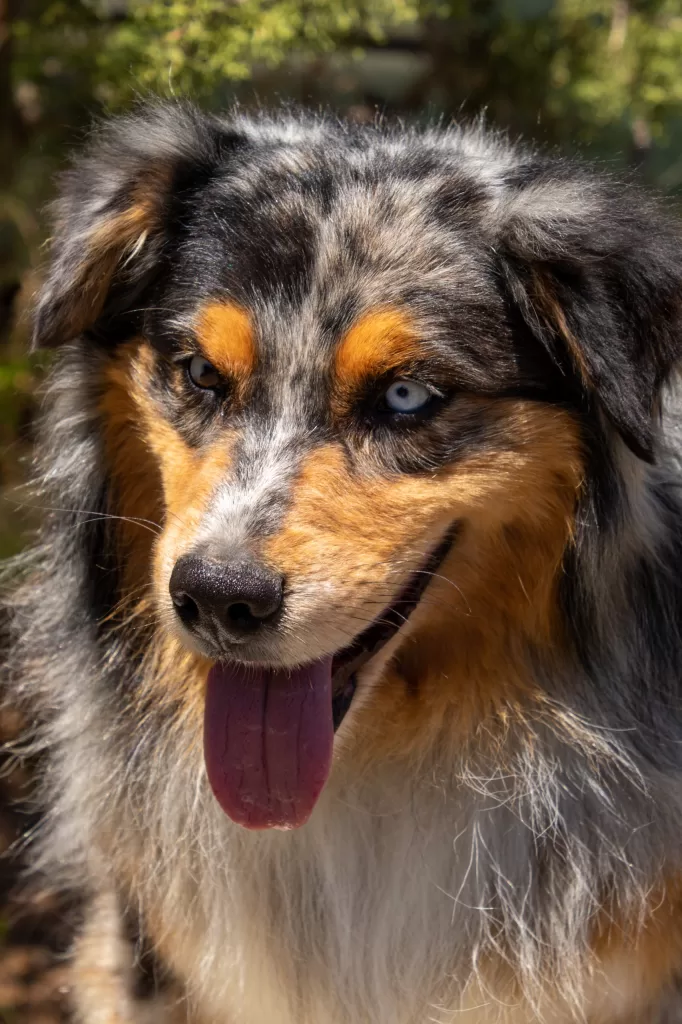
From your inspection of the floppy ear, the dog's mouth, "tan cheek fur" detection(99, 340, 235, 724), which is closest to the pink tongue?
the dog's mouth

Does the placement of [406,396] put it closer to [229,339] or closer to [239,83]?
[229,339]

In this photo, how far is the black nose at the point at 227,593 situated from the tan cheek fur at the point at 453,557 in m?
0.05

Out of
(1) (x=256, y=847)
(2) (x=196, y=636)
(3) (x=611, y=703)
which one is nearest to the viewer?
(2) (x=196, y=636)

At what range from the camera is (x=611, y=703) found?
8.48ft

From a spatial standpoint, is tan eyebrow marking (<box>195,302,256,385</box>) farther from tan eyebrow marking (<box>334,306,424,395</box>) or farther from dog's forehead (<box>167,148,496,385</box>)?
tan eyebrow marking (<box>334,306,424,395</box>)

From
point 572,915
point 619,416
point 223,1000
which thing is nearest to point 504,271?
point 619,416

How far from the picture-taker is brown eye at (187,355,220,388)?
242 centimetres

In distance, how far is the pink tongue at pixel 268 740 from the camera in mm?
2377

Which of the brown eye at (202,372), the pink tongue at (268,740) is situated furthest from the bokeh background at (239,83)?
the pink tongue at (268,740)

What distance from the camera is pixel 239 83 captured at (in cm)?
450

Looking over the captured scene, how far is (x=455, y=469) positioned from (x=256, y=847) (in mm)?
1030

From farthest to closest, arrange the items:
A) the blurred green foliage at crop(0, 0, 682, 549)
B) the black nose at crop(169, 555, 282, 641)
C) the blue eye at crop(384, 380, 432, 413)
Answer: the blurred green foliage at crop(0, 0, 682, 549) → the blue eye at crop(384, 380, 432, 413) → the black nose at crop(169, 555, 282, 641)

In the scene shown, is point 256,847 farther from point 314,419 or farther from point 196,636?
point 314,419

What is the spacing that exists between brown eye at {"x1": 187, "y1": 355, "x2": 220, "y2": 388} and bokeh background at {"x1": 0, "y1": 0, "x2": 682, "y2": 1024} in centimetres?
114
